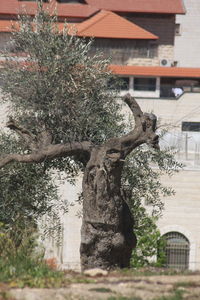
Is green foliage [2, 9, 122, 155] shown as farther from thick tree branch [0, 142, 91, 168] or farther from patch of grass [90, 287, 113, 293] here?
patch of grass [90, 287, 113, 293]

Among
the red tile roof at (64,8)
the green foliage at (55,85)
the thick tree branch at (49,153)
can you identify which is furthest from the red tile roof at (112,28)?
the thick tree branch at (49,153)

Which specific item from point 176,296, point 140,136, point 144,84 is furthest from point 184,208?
point 144,84

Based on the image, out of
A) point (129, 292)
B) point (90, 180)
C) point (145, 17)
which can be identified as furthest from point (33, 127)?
point (145, 17)

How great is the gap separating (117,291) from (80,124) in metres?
7.69

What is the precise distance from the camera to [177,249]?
3647 centimetres

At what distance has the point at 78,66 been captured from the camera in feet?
72.0

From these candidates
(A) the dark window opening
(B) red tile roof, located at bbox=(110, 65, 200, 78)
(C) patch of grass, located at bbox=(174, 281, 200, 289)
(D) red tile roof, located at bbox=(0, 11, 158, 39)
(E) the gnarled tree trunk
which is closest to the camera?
(C) patch of grass, located at bbox=(174, 281, 200, 289)

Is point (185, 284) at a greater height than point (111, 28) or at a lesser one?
lesser

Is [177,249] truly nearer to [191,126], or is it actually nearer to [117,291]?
[117,291]

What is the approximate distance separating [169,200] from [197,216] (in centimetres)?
111

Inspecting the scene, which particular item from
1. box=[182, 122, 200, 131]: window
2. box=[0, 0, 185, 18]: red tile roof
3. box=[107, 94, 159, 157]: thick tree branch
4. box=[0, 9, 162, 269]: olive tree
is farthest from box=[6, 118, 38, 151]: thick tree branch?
box=[0, 0, 185, 18]: red tile roof

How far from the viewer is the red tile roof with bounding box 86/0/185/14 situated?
76.2 metres

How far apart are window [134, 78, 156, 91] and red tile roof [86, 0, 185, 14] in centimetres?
954

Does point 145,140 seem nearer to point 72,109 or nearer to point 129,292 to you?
point 72,109
